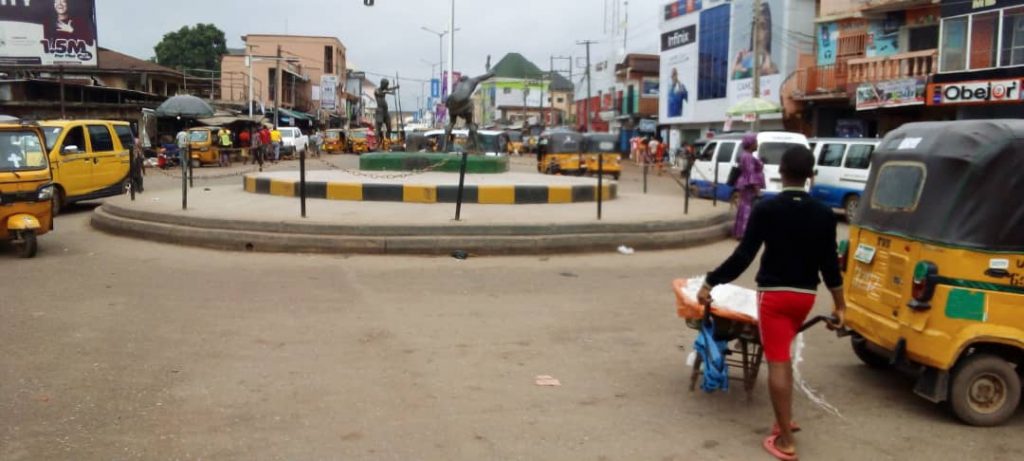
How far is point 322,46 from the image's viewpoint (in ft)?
250

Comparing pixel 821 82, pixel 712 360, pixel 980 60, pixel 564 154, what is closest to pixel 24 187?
pixel 712 360

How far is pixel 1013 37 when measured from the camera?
70.0ft

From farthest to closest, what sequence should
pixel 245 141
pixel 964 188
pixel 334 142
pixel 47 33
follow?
pixel 334 142 → pixel 245 141 → pixel 47 33 → pixel 964 188

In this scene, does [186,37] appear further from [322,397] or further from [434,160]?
[322,397]

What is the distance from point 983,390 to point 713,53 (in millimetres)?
37385

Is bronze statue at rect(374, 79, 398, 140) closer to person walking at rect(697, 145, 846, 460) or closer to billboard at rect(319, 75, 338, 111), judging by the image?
person walking at rect(697, 145, 846, 460)

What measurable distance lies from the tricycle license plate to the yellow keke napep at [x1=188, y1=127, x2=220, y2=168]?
30.2 meters

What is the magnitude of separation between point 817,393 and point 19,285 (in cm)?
A: 764

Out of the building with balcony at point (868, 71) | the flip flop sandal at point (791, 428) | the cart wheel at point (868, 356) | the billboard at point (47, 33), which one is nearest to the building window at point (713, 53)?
the building with balcony at point (868, 71)

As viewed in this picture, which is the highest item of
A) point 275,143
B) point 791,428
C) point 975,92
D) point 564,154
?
point 975,92

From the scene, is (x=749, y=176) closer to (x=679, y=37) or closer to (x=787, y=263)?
(x=787, y=263)

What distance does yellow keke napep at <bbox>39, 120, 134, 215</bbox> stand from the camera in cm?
1480

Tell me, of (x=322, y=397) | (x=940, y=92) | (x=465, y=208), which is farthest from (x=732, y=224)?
(x=940, y=92)

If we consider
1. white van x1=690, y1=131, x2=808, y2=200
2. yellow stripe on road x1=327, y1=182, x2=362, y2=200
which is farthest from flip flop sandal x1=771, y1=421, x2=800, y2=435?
white van x1=690, y1=131, x2=808, y2=200
